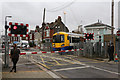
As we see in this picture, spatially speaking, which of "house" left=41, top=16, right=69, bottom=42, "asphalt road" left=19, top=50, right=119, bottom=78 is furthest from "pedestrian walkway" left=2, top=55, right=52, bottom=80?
A: "house" left=41, top=16, right=69, bottom=42

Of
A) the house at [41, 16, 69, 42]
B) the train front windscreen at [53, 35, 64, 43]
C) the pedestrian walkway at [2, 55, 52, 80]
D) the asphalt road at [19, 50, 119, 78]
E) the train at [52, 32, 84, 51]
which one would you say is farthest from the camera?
the house at [41, 16, 69, 42]

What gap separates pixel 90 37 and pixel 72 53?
3.64 m

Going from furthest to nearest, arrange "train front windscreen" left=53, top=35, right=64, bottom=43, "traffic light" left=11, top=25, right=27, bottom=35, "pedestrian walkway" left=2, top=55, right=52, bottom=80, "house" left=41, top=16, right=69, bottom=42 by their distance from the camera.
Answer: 1. "house" left=41, top=16, right=69, bottom=42
2. "train front windscreen" left=53, top=35, right=64, bottom=43
3. "traffic light" left=11, top=25, right=27, bottom=35
4. "pedestrian walkway" left=2, top=55, right=52, bottom=80

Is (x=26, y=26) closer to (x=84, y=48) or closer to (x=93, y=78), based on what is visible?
(x=93, y=78)

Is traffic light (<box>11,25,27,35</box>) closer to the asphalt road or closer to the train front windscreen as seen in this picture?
the asphalt road

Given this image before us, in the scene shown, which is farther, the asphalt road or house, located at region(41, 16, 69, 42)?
house, located at region(41, 16, 69, 42)

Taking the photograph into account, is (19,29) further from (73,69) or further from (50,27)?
(50,27)

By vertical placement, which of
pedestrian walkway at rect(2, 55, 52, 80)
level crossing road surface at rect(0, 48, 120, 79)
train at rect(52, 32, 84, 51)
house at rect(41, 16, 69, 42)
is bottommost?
level crossing road surface at rect(0, 48, 120, 79)

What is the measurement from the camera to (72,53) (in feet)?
64.4

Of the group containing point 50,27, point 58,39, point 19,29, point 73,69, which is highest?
point 50,27

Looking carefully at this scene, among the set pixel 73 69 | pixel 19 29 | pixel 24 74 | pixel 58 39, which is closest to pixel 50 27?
pixel 58 39

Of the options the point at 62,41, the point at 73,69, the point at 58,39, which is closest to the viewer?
the point at 73,69

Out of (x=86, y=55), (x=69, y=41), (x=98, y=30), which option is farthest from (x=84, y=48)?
(x=98, y=30)

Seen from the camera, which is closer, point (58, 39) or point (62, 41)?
Answer: point (62, 41)
